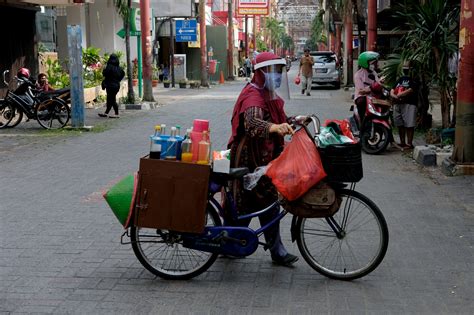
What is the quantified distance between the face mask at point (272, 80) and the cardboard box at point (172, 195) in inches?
33.8

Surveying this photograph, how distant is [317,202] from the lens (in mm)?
4855

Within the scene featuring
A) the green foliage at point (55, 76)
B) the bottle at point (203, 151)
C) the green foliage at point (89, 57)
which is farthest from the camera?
the green foliage at point (89, 57)

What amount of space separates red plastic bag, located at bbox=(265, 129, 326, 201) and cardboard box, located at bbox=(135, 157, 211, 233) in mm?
557

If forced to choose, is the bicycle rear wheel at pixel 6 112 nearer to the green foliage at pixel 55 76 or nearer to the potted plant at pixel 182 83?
the green foliage at pixel 55 76

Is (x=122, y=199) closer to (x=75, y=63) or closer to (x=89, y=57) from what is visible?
(x=75, y=63)

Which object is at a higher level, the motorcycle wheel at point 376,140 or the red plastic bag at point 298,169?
the red plastic bag at point 298,169

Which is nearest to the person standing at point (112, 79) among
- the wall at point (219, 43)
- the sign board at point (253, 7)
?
the wall at point (219, 43)

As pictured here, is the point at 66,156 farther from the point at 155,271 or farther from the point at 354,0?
the point at 354,0

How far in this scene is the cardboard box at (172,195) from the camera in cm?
493

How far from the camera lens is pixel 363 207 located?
5.05 meters

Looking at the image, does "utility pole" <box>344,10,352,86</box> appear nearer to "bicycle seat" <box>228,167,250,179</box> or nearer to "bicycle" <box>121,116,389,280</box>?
"bicycle" <box>121,116,389,280</box>

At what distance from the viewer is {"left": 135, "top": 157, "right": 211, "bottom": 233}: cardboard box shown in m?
4.93

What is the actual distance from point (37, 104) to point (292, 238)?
450 inches

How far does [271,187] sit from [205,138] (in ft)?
2.23
